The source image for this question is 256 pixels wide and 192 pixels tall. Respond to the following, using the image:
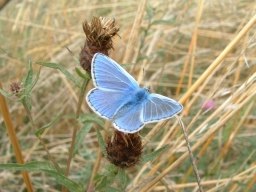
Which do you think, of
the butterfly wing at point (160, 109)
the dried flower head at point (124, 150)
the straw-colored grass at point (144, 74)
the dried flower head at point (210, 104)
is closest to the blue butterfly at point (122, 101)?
the butterfly wing at point (160, 109)

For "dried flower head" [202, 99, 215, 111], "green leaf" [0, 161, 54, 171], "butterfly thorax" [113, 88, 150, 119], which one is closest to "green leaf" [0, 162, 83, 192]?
"green leaf" [0, 161, 54, 171]

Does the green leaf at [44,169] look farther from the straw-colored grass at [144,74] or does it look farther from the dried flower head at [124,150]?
the straw-colored grass at [144,74]

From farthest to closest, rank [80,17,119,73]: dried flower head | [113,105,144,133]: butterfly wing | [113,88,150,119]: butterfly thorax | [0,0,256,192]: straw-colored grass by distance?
[0,0,256,192]: straw-colored grass < [80,17,119,73]: dried flower head < [113,88,150,119]: butterfly thorax < [113,105,144,133]: butterfly wing

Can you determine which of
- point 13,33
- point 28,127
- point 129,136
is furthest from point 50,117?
point 129,136

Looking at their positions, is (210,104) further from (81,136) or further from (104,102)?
(104,102)

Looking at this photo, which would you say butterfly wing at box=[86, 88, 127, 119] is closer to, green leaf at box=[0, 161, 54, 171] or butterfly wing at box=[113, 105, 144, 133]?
butterfly wing at box=[113, 105, 144, 133]

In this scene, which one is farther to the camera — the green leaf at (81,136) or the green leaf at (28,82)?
the green leaf at (81,136)

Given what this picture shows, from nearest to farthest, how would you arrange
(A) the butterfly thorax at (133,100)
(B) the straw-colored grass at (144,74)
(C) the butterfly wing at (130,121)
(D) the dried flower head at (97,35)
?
(C) the butterfly wing at (130,121) < (A) the butterfly thorax at (133,100) < (D) the dried flower head at (97,35) < (B) the straw-colored grass at (144,74)
